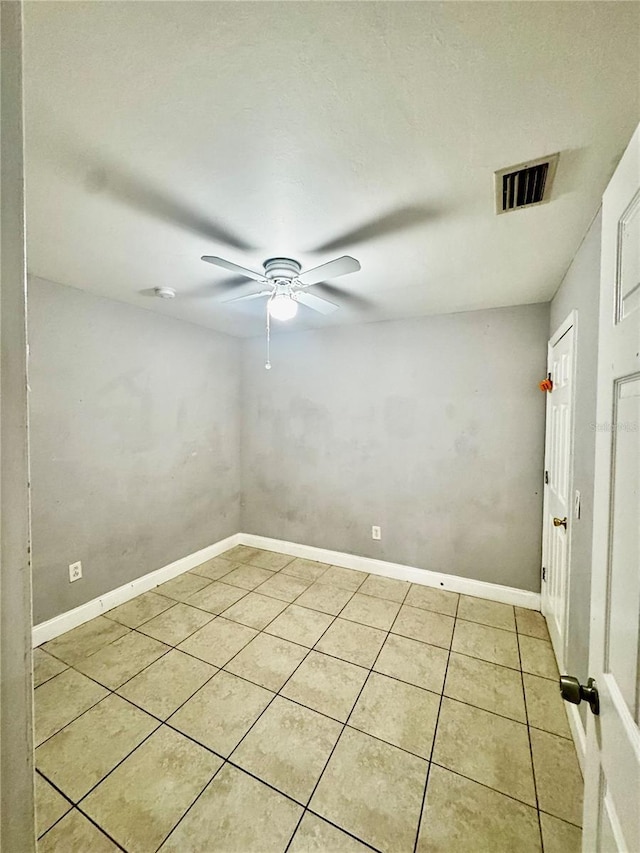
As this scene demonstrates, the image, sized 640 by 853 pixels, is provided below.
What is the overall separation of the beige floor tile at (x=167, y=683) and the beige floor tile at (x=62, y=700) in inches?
6.1

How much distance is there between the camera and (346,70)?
2.79 feet

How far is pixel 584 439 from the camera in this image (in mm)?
1552

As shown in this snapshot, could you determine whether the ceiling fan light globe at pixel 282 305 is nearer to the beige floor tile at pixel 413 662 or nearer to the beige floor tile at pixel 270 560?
the beige floor tile at pixel 413 662

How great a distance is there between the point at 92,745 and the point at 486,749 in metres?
1.79

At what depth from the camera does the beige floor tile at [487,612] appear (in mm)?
2400

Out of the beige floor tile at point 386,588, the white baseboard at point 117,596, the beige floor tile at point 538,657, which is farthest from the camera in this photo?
the beige floor tile at point 386,588

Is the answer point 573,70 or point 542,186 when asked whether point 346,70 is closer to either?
point 573,70

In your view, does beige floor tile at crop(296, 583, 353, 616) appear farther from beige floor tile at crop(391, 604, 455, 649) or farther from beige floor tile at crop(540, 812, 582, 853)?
beige floor tile at crop(540, 812, 582, 853)

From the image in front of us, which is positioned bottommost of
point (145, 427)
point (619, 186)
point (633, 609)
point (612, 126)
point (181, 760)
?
point (181, 760)

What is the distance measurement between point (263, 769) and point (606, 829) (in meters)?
1.29

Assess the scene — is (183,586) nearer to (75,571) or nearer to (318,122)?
(75,571)

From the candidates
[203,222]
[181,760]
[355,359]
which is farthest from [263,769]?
[355,359]

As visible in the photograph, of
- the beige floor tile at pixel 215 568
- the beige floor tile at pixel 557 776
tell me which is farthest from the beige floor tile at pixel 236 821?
the beige floor tile at pixel 215 568

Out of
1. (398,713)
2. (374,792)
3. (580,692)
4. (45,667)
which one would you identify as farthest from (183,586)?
(580,692)
